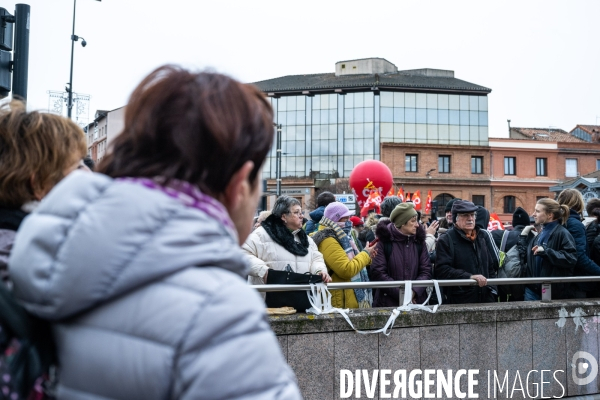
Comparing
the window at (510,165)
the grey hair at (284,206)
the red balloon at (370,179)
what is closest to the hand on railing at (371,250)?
the grey hair at (284,206)

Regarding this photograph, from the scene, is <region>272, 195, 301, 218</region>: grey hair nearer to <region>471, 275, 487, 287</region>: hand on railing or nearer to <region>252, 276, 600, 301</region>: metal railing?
<region>252, 276, 600, 301</region>: metal railing

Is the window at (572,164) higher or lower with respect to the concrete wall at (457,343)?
higher

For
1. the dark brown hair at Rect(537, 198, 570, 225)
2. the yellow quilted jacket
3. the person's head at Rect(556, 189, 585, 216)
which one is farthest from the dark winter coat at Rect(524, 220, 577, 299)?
the yellow quilted jacket

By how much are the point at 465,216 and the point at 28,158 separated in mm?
5690

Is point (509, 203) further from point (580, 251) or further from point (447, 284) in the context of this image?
point (447, 284)

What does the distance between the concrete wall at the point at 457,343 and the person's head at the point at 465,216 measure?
0.86 meters

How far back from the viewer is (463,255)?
7.27 metres

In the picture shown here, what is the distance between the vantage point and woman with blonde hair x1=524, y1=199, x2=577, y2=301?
25.1ft

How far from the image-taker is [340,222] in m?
7.09

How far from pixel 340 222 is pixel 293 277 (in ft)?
4.24

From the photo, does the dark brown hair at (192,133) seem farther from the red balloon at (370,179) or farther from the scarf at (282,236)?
the red balloon at (370,179)

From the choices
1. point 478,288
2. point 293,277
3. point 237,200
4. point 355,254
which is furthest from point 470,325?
point 237,200

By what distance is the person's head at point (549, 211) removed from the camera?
777 cm

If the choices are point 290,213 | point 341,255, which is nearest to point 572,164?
point 341,255
